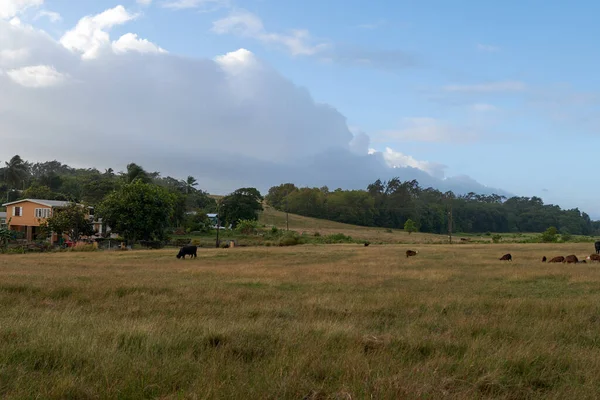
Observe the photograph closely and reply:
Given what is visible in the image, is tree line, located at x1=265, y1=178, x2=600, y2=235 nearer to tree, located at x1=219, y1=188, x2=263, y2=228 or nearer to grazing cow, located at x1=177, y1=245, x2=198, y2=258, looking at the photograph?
tree, located at x1=219, y1=188, x2=263, y2=228

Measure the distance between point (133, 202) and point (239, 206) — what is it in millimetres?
42943

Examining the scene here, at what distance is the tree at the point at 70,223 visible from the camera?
57.7m

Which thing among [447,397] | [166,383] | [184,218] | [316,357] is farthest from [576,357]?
[184,218]

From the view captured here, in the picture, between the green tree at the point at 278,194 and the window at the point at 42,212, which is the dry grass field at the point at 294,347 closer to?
the window at the point at 42,212

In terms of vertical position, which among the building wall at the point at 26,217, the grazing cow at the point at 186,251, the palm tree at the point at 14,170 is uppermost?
the palm tree at the point at 14,170

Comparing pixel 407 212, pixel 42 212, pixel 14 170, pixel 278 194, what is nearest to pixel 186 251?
pixel 42 212

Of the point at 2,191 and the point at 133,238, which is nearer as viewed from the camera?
the point at 133,238

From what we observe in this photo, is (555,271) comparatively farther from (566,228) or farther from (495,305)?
(566,228)

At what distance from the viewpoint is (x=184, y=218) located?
8725 centimetres

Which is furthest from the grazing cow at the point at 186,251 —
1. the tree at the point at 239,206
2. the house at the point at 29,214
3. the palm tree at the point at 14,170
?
the palm tree at the point at 14,170

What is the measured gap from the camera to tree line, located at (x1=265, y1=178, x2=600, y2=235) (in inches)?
5974

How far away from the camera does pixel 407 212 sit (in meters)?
153

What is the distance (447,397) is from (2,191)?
13345cm

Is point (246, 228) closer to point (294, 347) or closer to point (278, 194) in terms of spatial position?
point (294, 347)
